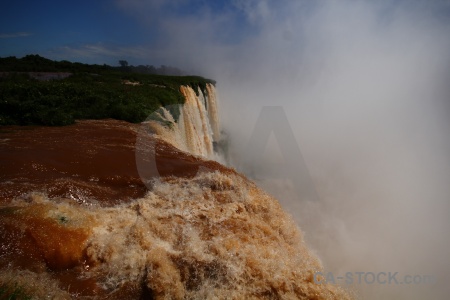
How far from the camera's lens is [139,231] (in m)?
4.91

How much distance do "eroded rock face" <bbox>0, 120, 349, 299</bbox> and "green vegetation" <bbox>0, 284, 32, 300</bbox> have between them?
129mm

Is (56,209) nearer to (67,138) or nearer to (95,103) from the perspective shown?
(67,138)

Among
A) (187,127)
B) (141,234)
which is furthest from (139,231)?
(187,127)

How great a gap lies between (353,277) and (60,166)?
14.6 metres

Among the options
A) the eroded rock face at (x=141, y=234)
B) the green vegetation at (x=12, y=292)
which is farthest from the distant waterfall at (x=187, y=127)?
the green vegetation at (x=12, y=292)

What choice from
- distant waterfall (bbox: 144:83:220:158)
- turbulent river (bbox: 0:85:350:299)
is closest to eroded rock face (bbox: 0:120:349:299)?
turbulent river (bbox: 0:85:350:299)

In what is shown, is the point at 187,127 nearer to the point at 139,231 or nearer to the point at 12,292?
the point at 139,231

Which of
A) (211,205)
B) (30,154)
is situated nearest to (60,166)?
(30,154)

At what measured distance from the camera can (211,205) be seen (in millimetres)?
6203

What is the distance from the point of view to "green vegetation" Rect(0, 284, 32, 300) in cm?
330

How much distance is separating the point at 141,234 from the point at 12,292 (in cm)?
189

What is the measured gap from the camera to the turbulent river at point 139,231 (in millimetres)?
4062

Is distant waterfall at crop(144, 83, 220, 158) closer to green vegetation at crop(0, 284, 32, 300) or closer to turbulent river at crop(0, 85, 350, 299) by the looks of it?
turbulent river at crop(0, 85, 350, 299)

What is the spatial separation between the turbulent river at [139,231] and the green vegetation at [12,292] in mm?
73
